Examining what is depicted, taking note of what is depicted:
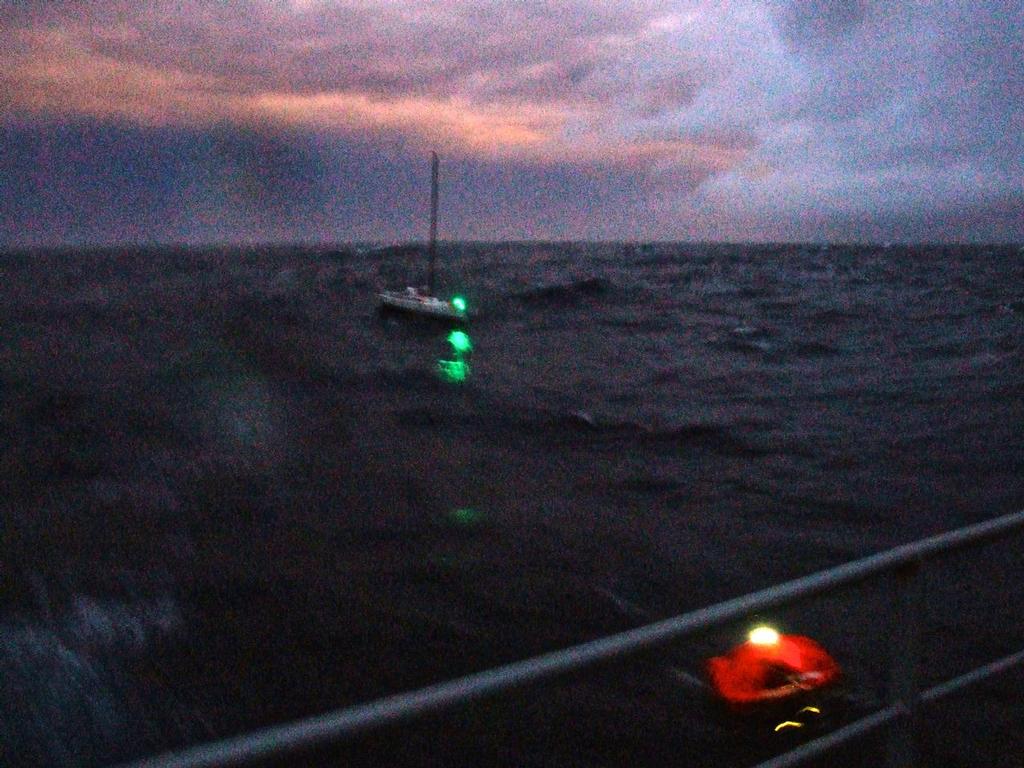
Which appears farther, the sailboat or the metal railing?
the sailboat

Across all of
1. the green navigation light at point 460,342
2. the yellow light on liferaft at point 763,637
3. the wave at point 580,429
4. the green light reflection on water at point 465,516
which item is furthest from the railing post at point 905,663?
the green navigation light at point 460,342

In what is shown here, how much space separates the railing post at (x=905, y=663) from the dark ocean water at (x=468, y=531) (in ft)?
1.97

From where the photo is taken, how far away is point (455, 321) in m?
51.4

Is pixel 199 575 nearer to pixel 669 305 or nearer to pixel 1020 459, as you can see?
pixel 1020 459

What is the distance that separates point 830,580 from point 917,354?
160ft

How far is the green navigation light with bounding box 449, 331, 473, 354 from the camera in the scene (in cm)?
5012

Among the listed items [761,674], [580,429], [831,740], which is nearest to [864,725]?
[831,740]

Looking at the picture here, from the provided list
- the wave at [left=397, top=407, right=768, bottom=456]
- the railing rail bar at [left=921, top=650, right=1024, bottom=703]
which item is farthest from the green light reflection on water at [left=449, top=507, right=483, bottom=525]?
the railing rail bar at [left=921, top=650, right=1024, bottom=703]

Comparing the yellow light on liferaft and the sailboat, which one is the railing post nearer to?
the yellow light on liferaft

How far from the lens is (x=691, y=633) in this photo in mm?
1678

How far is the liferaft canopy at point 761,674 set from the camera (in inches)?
297

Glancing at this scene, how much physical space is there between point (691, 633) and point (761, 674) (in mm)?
6390

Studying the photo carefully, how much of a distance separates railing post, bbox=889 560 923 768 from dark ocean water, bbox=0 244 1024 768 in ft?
1.97

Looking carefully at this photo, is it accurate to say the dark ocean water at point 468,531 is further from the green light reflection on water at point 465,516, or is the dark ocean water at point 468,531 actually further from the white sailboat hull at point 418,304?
the white sailboat hull at point 418,304
